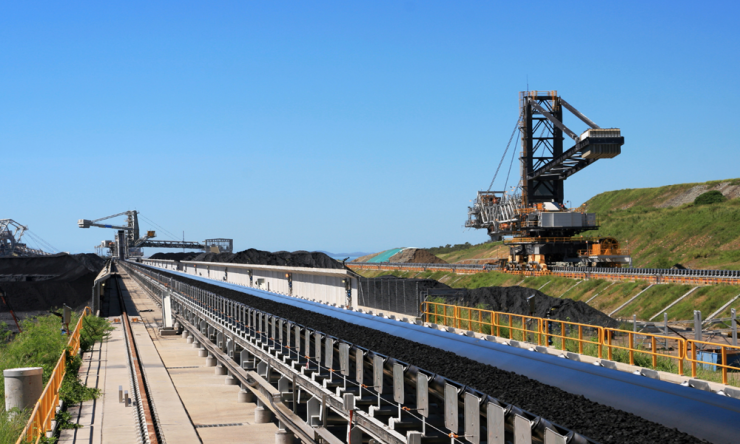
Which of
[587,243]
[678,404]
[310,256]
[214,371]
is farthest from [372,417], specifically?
[310,256]

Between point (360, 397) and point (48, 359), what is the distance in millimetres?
22124

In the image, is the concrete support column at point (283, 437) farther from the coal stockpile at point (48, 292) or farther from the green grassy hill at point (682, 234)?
the coal stockpile at point (48, 292)

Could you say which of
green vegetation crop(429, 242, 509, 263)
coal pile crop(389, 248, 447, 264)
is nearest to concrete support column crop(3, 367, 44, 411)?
coal pile crop(389, 248, 447, 264)

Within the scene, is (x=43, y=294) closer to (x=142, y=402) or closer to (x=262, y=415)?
(x=142, y=402)

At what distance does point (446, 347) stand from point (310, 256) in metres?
73.4

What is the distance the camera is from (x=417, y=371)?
35.6ft

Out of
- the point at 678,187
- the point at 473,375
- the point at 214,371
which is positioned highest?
the point at 678,187

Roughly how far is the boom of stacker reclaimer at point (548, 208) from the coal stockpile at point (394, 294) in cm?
3492

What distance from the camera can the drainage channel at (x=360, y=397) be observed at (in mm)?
8250

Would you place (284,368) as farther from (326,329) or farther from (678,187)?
(678,187)

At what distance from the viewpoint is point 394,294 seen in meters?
28.5

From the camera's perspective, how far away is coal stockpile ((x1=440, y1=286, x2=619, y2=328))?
109 ft

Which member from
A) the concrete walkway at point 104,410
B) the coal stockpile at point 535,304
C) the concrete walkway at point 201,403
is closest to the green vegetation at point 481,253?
the coal stockpile at point 535,304

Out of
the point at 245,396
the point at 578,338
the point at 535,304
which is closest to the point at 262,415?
the point at 245,396
